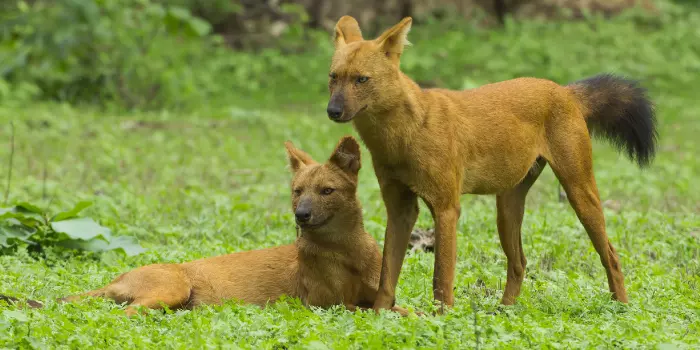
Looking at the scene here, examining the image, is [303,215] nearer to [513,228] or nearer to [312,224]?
[312,224]

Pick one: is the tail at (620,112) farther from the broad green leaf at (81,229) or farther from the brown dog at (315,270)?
the broad green leaf at (81,229)

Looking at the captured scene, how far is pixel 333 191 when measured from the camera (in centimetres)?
659

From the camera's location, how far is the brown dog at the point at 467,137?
6055mm

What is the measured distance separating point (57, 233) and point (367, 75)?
3.21m

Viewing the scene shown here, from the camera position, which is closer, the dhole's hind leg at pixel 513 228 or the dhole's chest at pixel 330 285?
the dhole's chest at pixel 330 285

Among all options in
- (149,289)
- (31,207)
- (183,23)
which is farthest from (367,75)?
(183,23)

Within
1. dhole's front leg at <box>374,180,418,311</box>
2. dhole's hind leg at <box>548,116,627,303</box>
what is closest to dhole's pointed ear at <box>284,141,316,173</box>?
dhole's front leg at <box>374,180,418,311</box>

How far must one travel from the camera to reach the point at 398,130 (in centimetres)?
605

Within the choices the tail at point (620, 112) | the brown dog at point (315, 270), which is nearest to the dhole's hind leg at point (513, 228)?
the tail at point (620, 112)

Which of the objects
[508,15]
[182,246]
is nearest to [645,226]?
[182,246]

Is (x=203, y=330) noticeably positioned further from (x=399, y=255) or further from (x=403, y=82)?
(x=403, y=82)

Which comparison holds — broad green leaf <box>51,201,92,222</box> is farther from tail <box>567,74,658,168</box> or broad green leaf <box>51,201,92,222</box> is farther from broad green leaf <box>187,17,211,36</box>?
broad green leaf <box>187,17,211,36</box>

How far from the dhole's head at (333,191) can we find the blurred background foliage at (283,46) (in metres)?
7.91

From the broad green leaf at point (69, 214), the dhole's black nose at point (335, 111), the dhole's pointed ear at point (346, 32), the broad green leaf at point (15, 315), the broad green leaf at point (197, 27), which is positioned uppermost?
the broad green leaf at point (197, 27)
